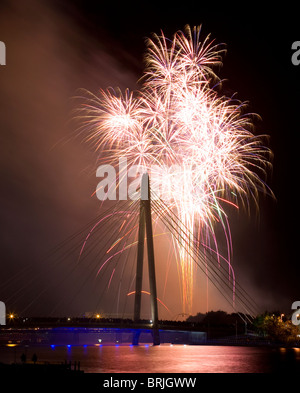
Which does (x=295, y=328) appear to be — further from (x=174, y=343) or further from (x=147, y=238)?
(x=147, y=238)

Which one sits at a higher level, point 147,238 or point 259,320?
point 147,238
